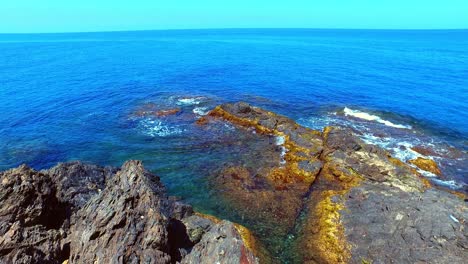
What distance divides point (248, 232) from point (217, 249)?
12.1 m

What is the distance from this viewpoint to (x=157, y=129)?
174 ft

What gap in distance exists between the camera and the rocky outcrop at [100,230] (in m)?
16.8

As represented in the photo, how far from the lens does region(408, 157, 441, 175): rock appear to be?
39537mm

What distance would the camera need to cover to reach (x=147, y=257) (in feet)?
55.2

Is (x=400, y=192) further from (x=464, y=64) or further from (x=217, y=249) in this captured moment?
(x=464, y=64)

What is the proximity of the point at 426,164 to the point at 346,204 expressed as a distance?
16.8 m

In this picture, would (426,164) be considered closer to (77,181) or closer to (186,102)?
(77,181)

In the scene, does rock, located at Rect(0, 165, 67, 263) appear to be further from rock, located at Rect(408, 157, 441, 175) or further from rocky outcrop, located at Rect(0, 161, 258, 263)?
rock, located at Rect(408, 157, 441, 175)

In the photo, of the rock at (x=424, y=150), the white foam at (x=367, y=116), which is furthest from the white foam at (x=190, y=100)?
the rock at (x=424, y=150)

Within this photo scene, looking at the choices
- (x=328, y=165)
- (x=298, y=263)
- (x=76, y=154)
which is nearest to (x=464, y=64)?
(x=328, y=165)

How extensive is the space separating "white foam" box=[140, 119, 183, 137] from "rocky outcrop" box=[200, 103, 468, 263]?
16.3 m

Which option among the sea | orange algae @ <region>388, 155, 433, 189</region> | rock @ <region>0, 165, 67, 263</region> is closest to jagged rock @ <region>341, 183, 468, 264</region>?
orange algae @ <region>388, 155, 433, 189</region>

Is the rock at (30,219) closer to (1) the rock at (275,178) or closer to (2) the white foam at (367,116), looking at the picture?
(1) the rock at (275,178)

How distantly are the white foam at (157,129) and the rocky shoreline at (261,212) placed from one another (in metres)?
15.9
